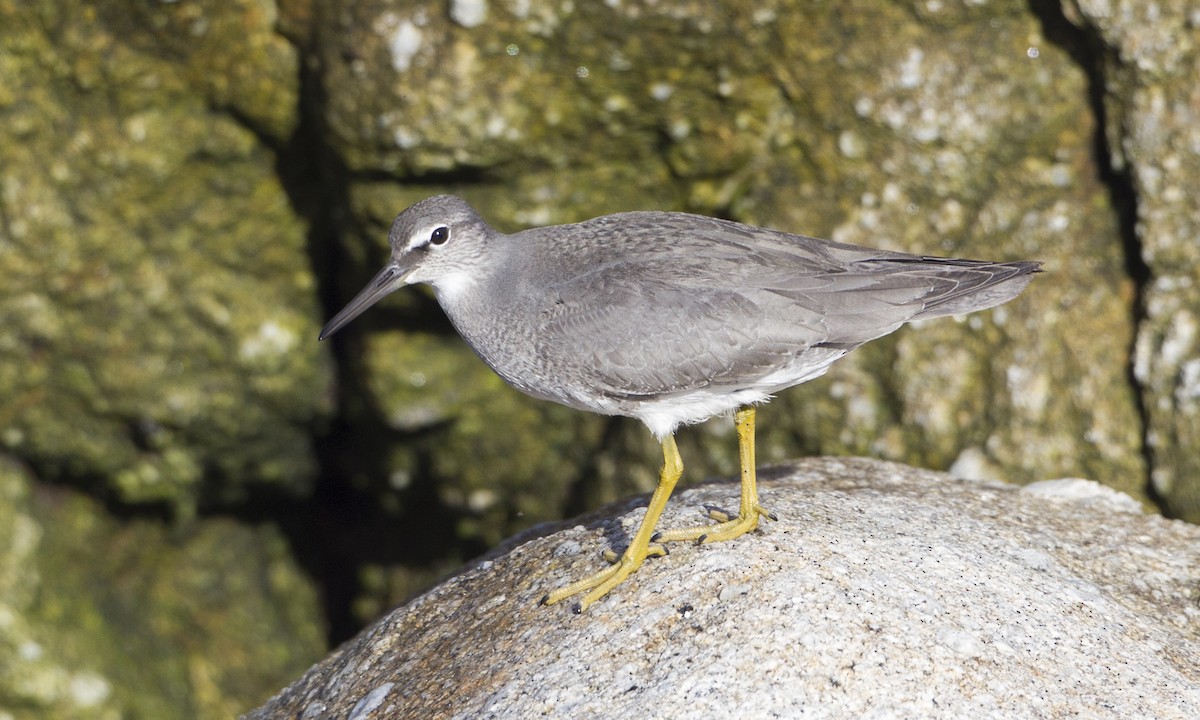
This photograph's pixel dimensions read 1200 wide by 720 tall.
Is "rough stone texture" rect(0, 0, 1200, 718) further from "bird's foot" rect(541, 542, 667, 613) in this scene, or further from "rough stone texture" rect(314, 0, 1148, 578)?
"bird's foot" rect(541, 542, 667, 613)

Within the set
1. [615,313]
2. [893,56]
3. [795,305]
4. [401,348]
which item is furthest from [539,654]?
[893,56]

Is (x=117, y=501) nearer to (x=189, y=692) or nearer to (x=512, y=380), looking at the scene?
(x=189, y=692)

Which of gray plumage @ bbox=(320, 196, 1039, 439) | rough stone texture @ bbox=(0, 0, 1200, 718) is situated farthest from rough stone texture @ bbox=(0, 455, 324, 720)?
gray plumage @ bbox=(320, 196, 1039, 439)

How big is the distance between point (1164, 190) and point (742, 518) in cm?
380

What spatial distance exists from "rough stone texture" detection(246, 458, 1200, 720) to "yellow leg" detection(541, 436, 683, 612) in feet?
0.22

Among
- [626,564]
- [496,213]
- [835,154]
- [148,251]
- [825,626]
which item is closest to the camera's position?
[825,626]

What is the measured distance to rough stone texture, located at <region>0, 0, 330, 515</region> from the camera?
7.63m

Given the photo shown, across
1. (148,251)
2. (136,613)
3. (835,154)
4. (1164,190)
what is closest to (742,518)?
(835,154)

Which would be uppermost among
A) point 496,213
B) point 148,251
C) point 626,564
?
point 148,251

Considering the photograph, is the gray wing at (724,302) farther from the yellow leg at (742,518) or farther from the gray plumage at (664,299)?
the yellow leg at (742,518)

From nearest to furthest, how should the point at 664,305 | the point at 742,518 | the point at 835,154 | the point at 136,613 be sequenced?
Answer: the point at 664,305 < the point at 742,518 < the point at 835,154 < the point at 136,613

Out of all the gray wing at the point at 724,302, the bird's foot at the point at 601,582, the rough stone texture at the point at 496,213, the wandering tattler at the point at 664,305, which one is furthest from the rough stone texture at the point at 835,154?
the bird's foot at the point at 601,582

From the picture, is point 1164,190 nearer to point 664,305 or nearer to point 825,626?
point 664,305

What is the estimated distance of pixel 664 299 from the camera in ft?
17.0
